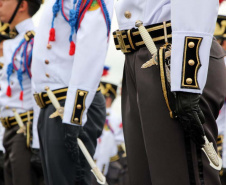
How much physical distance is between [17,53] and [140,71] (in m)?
2.30

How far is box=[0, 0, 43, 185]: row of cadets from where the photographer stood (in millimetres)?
4074

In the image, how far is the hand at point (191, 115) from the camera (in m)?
1.82

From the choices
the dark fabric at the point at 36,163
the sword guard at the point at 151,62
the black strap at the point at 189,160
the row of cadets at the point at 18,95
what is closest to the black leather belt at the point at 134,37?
the sword guard at the point at 151,62

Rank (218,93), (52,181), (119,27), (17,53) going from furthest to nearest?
1. (17,53)
2. (52,181)
3. (119,27)
4. (218,93)

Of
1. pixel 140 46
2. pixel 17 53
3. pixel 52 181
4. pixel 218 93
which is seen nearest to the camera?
pixel 218 93

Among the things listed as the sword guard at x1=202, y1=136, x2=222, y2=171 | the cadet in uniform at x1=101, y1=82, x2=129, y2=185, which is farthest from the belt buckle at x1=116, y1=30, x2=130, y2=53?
the cadet in uniform at x1=101, y1=82, x2=129, y2=185

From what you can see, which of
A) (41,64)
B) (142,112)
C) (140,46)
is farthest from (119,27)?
(41,64)

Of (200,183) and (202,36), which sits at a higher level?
(202,36)

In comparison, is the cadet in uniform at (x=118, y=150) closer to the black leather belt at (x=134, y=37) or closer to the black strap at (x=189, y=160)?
the black leather belt at (x=134, y=37)

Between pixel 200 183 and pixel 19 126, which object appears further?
pixel 19 126

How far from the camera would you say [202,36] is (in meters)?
1.89

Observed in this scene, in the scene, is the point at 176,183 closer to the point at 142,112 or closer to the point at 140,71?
the point at 142,112

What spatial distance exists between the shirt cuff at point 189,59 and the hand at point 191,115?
4cm

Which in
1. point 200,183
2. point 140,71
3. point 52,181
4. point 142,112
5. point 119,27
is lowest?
point 52,181
